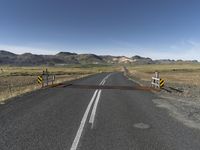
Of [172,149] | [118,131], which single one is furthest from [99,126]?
[172,149]

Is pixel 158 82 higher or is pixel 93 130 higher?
pixel 158 82

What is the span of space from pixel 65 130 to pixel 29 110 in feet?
12.8

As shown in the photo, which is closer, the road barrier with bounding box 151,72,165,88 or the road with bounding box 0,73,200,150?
the road with bounding box 0,73,200,150

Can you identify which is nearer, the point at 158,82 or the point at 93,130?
the point at 93,130

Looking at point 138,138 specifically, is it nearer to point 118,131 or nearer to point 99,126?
point 118,131

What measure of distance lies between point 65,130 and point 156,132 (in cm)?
282

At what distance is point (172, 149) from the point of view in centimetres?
613

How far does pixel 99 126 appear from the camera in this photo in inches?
326

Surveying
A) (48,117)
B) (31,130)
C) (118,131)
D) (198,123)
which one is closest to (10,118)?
(48,117)

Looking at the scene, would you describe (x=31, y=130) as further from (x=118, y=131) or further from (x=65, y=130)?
(x=118, y=131)

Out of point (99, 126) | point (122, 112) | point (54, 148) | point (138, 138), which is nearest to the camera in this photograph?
point (54, 148)

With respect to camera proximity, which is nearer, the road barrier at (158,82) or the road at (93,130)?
the road at (93,130)

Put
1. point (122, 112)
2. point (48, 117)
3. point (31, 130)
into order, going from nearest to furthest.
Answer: point (31, 130) < point (48, 117) < point (122, 112)

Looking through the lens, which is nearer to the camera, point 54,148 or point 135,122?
point 54,148
